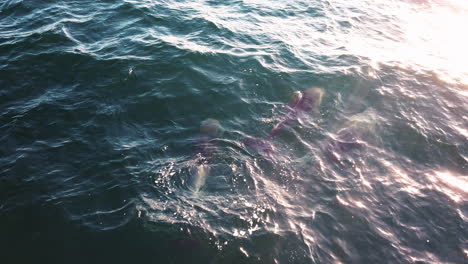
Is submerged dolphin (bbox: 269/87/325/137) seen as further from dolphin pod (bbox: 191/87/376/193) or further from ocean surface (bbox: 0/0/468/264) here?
ocean surface (bbox: 0/0/468/264)

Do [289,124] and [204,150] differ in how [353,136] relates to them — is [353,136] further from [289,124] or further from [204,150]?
[204,150]

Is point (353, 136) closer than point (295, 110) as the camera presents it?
Yes

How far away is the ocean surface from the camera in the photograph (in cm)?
577

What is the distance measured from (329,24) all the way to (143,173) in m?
12.4

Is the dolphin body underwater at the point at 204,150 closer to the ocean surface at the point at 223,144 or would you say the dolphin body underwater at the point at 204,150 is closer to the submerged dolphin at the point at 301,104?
the ocean surface at the point at 223,144

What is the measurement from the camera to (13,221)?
5828mm

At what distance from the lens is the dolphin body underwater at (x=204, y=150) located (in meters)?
6.88

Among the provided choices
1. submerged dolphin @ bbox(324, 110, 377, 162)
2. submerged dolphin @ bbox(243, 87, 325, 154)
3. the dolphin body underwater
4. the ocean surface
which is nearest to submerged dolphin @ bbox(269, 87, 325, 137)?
submerged dolphin @ bbox(243, 87, 325, 154)

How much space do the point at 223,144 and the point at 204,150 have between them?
1.86ft

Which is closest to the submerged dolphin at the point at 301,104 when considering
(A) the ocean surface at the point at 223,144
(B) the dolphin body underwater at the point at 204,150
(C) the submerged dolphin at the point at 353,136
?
(A) the ocean surface at the point at 223,144

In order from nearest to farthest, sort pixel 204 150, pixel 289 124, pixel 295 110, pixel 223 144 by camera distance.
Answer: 1. pixel 204 150
2. pixel 223 144
3. pixel 289 124
4. pixel 295 110

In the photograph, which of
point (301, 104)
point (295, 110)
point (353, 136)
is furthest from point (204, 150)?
point (353, 136)

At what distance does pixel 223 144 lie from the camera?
7844 mm

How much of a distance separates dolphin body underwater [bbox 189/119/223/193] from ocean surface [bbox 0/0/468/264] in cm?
5
